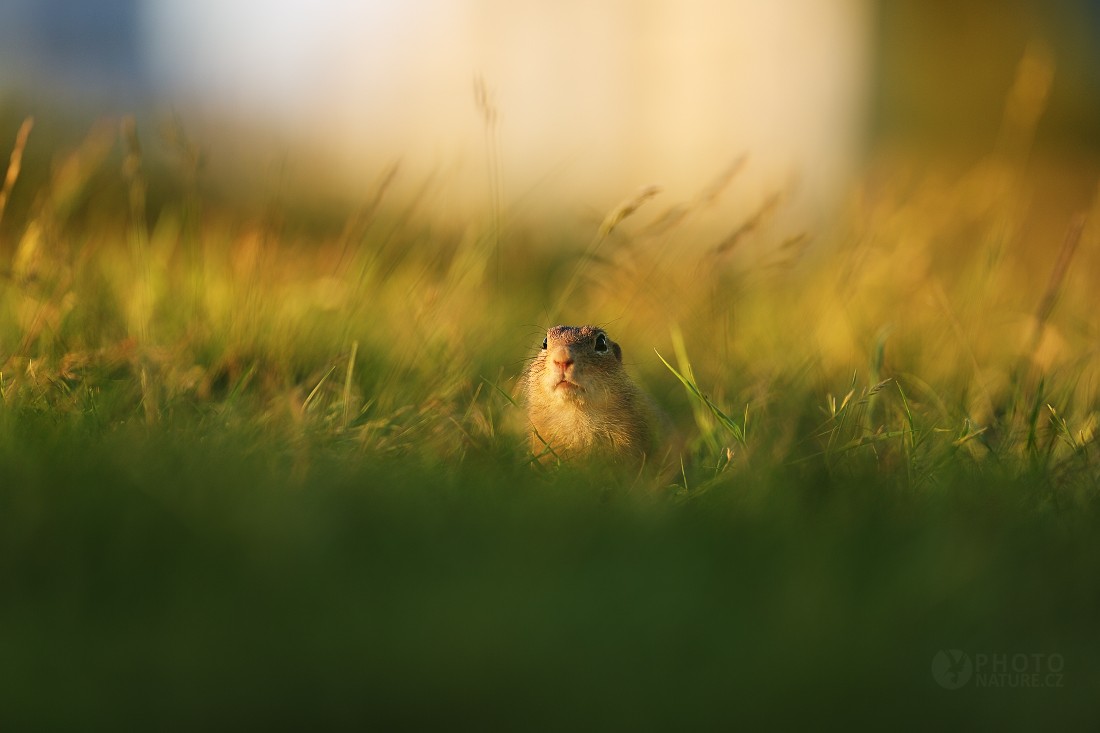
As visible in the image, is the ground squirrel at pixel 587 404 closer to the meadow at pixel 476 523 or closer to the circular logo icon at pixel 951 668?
the meadow at pixel 476 523

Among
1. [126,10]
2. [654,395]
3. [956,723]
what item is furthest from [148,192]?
[126,10]

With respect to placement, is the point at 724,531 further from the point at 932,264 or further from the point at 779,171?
the point at 779,171

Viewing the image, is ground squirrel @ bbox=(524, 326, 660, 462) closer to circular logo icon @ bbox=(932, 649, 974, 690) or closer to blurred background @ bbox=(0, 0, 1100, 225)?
circular logo icon @ bbox=(932, 649, 974, 690)

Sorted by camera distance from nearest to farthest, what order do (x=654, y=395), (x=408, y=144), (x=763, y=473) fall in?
(x=763, y=473) → (x=654, y=395) → (x=408, y=144)

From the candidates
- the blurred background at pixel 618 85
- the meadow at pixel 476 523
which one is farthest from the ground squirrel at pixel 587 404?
the blurred background at pixel 618 85

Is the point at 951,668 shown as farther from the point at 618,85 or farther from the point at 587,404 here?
the point at 618,85

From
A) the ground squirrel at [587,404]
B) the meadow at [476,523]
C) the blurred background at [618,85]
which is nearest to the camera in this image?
the meadow at [476,523]
